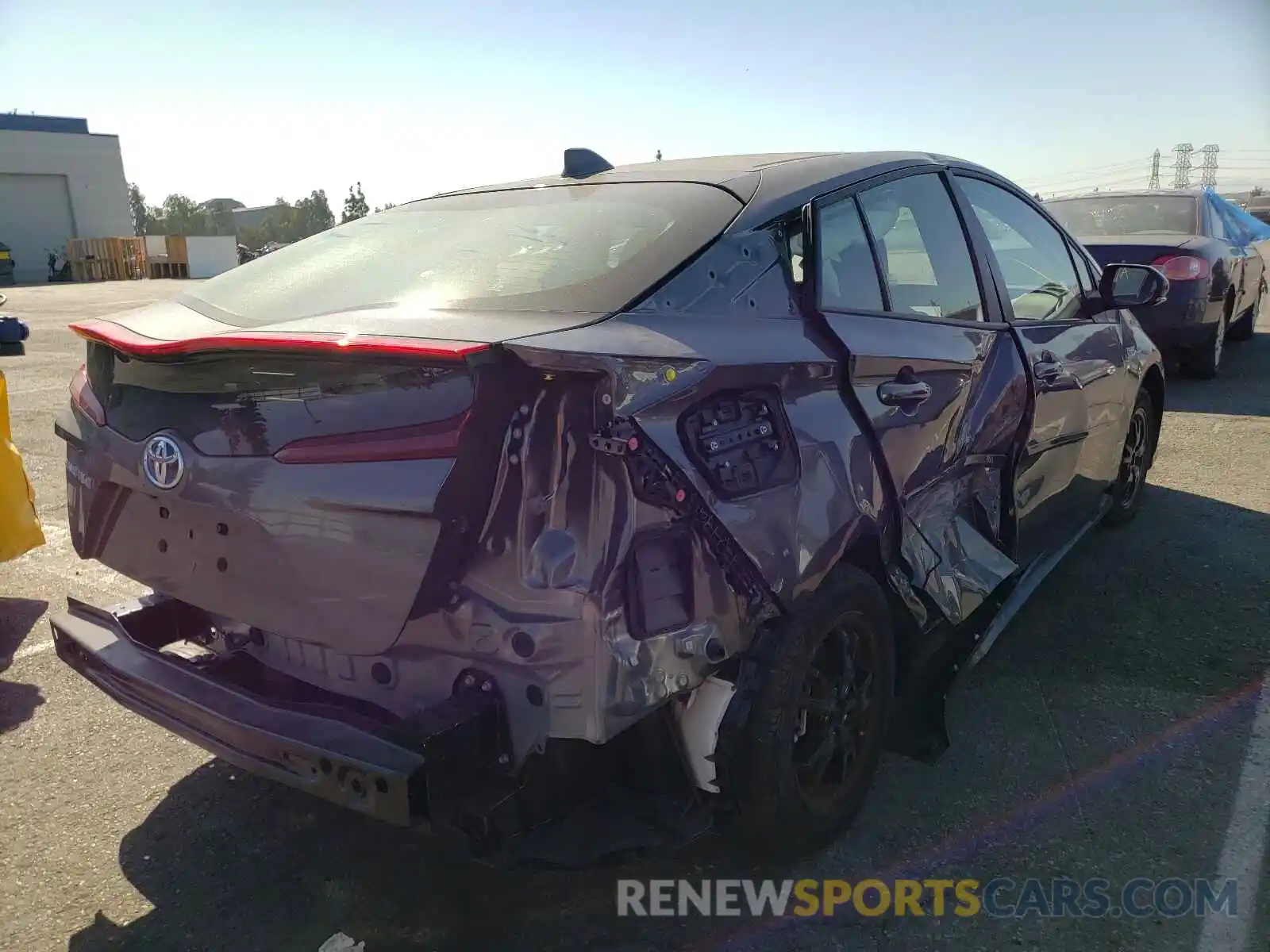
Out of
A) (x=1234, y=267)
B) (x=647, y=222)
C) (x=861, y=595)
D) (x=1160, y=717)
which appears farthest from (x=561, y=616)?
(x=1234, y=267)

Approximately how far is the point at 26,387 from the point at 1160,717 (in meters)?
10.6

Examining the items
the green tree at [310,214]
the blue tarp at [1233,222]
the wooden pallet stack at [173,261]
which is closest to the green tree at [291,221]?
the green tree at [310,214]

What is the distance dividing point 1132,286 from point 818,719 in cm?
283

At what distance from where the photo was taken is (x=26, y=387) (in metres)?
9.87

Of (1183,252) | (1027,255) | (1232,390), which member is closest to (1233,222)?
(1232,390)

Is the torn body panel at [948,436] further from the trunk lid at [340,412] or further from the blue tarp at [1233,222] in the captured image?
the blue tarp at [1233,222]

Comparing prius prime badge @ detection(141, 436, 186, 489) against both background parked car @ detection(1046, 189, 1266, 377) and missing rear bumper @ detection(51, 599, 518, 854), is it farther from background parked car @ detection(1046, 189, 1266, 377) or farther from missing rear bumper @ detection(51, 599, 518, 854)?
background parked car @ detection(1046, 189, 1266, 377)

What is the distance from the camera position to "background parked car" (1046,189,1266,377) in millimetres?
8031

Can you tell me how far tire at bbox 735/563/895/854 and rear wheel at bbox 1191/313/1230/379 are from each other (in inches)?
298

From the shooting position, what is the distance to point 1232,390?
8.65 m

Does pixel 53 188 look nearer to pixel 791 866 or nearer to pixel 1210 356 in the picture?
pixel 1210 356

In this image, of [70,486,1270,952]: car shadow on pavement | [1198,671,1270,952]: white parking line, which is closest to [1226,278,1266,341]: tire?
[70,486,1270,952]: car shadow on pavement

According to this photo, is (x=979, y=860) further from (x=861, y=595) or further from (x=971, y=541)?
(x=971, y=541)

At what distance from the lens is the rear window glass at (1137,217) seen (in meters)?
8.97
